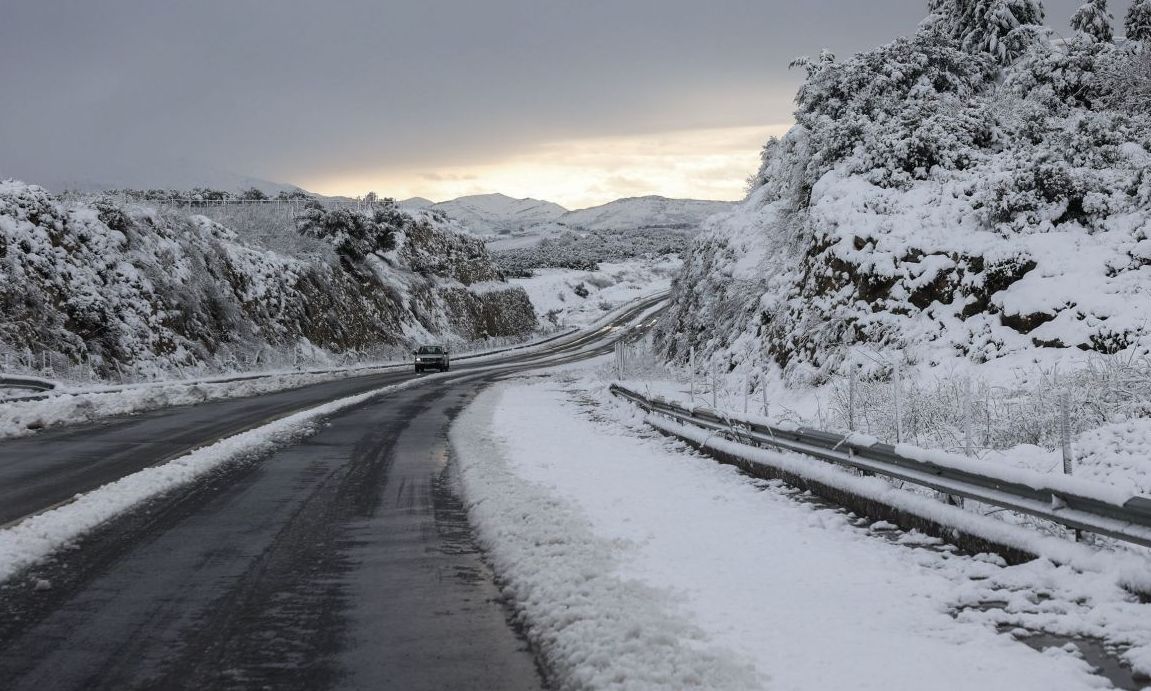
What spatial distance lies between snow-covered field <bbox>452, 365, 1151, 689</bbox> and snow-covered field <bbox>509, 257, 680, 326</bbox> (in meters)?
80.0

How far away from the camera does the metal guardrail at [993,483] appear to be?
5.37 meters

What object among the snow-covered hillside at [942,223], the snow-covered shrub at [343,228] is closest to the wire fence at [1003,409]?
the snow-covered hillside at [942,223]

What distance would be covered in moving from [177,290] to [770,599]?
38.1 meters

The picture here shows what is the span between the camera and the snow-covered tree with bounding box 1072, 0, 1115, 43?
111ft

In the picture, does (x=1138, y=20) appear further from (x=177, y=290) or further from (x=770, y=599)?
(x=177, y=290)

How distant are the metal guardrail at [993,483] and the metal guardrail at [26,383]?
861 inches

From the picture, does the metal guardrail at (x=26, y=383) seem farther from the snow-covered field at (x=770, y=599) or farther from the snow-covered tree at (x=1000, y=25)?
the snow-covered tree at (x=1000, y=25)

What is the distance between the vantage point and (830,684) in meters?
4.02

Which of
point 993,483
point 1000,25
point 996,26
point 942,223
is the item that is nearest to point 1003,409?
point 993,483

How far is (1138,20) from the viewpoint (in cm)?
3203

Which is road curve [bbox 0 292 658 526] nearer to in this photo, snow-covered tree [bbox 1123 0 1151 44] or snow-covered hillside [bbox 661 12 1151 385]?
snow-covered hillside [bbox 661 12 1151 385]

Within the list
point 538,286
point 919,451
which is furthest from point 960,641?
point 538,286

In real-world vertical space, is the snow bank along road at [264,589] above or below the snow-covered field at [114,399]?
below

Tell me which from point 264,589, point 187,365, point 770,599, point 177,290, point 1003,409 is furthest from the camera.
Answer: point 177,290
